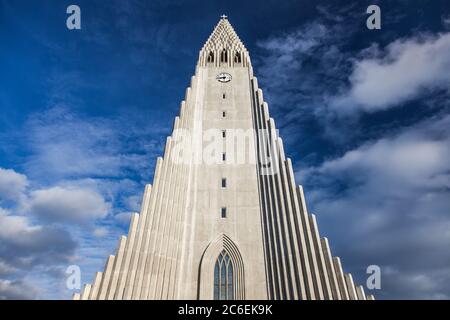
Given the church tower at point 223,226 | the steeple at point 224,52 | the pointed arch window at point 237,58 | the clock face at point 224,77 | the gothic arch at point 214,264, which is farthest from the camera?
the pointed arch window at point 237,58

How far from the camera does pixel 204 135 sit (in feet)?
96.2

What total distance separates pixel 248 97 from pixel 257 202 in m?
11.6

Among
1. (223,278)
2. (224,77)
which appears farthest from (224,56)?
(223,278)

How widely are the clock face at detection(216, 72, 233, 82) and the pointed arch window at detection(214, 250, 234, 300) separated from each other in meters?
18.1

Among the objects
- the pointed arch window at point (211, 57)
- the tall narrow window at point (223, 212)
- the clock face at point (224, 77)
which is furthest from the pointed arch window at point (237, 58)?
the tall narrow window at point (223, 212)

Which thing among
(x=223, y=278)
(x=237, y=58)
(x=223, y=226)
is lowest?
(x=223, y=278)

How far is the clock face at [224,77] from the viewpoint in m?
33.8

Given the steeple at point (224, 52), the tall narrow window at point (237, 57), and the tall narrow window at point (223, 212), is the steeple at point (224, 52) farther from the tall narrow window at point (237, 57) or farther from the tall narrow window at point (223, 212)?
the tall narrow window at point (223, 212)

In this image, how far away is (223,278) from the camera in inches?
889

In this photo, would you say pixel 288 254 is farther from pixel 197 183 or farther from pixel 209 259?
pixel 197 183

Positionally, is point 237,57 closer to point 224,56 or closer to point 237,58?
point 237,58

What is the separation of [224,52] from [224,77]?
194 inches

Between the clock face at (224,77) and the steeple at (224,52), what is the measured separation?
182cm

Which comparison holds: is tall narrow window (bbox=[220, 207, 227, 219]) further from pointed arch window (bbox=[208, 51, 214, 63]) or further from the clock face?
pointed arch window (bbox=[208, 51, 214, 63])
